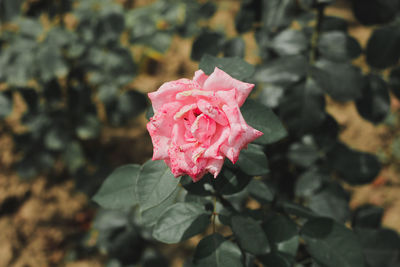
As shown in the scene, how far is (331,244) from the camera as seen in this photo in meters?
0.94

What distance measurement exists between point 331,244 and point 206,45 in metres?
0.79

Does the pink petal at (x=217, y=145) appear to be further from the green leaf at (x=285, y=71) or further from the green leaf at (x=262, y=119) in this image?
the green leaf at (x=285, y=71)

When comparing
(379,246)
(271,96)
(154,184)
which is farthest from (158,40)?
(379,246)

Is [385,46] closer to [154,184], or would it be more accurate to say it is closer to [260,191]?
[260,191]

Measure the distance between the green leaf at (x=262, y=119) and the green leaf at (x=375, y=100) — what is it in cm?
62

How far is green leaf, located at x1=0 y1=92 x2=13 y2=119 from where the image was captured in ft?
5.63

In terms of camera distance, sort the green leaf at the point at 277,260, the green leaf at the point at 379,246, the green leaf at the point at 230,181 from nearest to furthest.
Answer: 1. the green leaf at the point at 230,181
2. the green leaf at the point at 277,260
3. the green leaf at the point at 379,246

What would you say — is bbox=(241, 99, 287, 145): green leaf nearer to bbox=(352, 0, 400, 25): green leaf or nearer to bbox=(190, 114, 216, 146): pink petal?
bbox=(190, 114, 216, 146): pink petal

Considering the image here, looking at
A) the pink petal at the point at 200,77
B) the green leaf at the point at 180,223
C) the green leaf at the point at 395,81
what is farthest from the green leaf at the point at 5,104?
the green leaf at the point at 395,81

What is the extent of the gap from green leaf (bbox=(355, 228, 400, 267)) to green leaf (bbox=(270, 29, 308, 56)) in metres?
0.64

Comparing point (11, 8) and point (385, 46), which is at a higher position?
point (11, 8)

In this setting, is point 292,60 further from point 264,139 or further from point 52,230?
point 52,230

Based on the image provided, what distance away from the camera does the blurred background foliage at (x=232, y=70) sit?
1.18 meters

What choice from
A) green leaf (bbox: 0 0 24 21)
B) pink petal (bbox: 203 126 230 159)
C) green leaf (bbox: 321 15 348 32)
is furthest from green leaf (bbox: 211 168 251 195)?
green leaf (bbox: 0 0 24 21)
